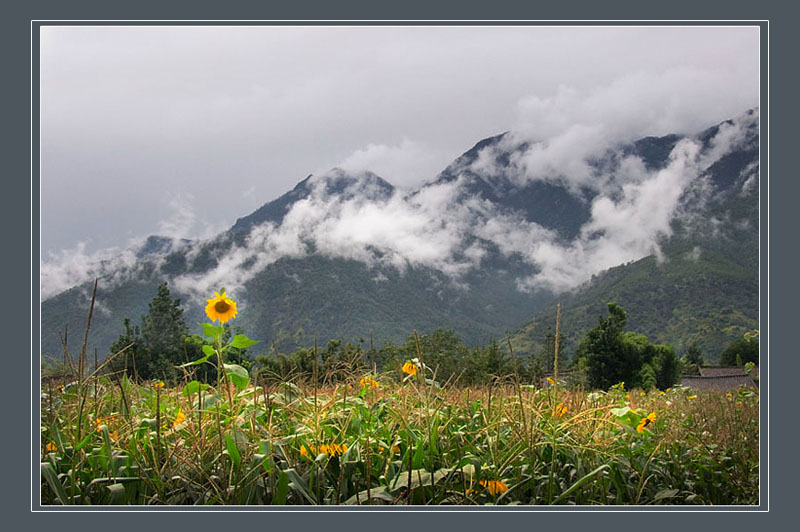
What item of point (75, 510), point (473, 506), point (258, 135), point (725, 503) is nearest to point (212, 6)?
point (258, 135)

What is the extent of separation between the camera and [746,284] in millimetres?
4102

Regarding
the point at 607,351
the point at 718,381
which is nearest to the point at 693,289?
the point at 718,381

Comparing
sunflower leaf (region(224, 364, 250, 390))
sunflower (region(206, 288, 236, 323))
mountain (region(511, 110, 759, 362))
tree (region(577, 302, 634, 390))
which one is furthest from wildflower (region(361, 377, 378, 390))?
tree (region(577, 302, 634, 390))

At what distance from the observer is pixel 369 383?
366 centimetres

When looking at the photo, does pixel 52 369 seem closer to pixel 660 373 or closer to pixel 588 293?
→ pixel 660 373

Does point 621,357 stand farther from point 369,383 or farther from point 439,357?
point 369,383

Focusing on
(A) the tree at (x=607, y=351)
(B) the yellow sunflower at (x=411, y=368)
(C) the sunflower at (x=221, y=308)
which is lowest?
(A) the tree at (x=607, y=351)

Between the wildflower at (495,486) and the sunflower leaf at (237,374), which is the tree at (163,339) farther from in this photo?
the wildflower at (495,486)

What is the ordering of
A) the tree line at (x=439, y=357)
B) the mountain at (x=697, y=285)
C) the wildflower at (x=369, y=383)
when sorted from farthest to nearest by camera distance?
the mountain at (x=697, y=285)
the tree line at (x=439, y=357)
the wildflower at (x=369, y=383)

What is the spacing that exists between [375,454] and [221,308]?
1.19m

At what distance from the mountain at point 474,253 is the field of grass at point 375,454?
39.8 inches

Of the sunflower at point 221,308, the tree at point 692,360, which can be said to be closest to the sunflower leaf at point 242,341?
the sunflower at point 221,308

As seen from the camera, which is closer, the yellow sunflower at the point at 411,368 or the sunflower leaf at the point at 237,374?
the sunflower leaf at the point at 237,374

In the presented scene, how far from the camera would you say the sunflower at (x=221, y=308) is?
3.25 m
